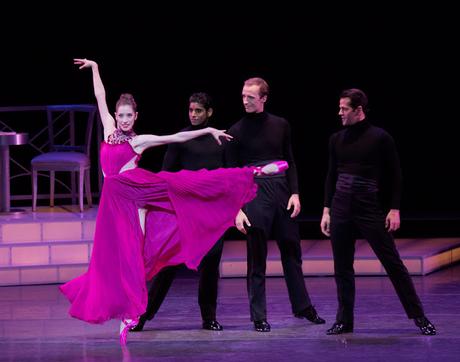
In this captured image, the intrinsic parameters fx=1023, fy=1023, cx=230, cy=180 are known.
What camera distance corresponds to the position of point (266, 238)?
597 cm

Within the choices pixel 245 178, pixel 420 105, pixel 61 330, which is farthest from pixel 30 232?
pixel 420 105

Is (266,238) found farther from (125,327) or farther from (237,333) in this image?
(125,327)

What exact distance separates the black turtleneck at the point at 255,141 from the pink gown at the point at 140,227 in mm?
116

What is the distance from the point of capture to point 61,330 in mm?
6109

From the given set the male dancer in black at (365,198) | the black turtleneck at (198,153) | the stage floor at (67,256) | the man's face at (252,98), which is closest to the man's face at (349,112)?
the male dancer in black at (365,198)

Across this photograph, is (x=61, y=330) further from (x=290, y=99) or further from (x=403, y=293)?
(x=290, y=99)

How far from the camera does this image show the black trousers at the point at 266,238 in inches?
234

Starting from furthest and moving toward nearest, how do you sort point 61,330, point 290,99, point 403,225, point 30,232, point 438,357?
point 290,99 < point 403,225 < point 30,232 < point 61,330 < point 438,357

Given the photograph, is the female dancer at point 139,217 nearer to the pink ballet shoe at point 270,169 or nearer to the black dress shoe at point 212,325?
the pink ballet shoe at point 270,169

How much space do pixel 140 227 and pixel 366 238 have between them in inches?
→ 50.0

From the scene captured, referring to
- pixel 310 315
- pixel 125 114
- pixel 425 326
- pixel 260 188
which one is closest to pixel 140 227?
pixel 125 114

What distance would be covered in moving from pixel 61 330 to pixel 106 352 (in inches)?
28.3

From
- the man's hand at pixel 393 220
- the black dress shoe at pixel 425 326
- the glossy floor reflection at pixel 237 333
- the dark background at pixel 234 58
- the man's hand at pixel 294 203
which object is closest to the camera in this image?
the glossy floor reflection at pixel 237 333

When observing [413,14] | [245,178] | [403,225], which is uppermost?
[413,14]
